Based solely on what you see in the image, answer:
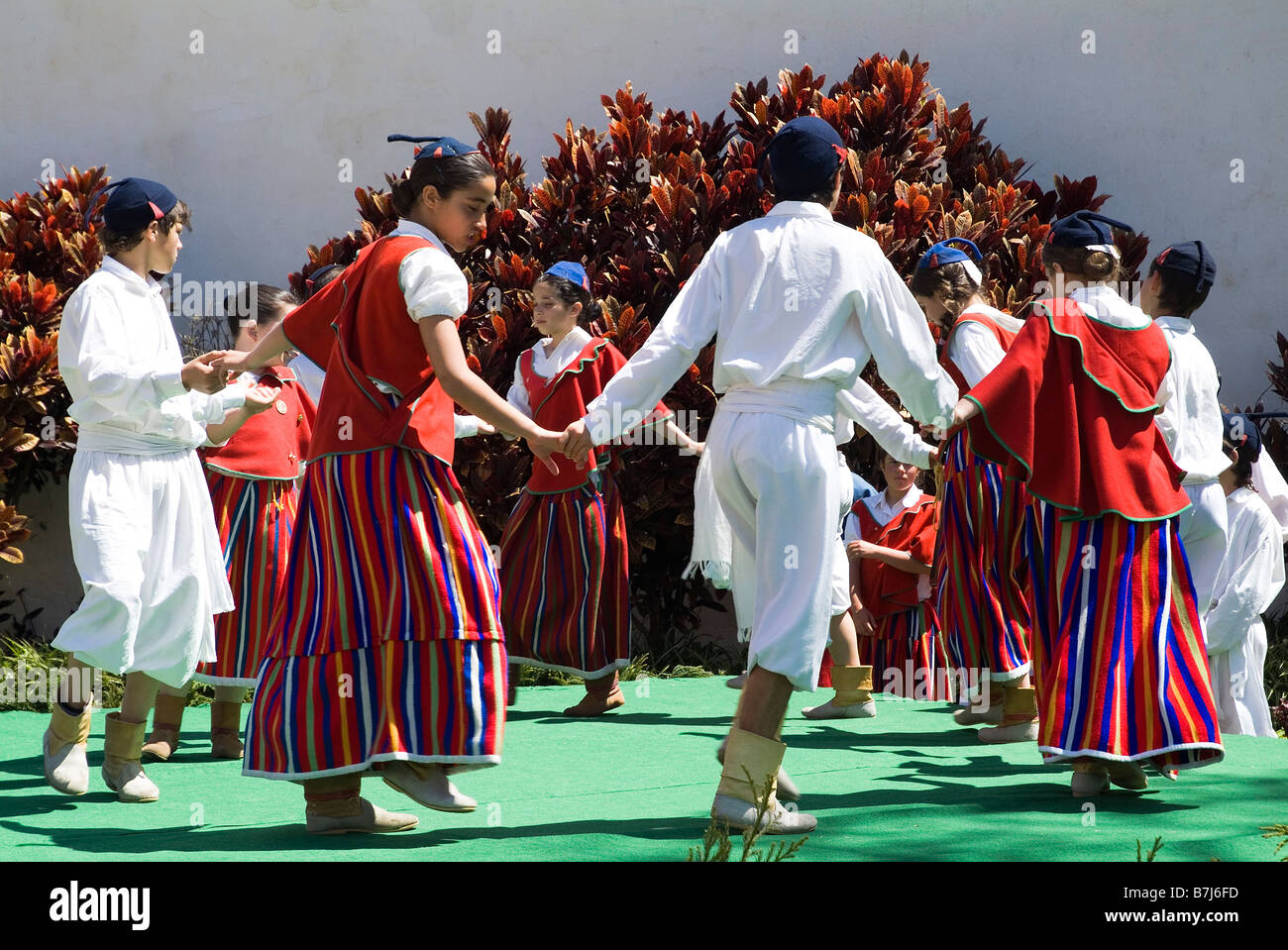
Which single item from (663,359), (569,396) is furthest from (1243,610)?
(663,359)

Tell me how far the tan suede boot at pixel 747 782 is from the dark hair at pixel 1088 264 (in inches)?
72.2

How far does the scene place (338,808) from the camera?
3686 mm

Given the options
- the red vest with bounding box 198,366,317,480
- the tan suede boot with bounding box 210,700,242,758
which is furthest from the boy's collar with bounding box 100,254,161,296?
the tan suede boot with bounding box 210,700,242,758

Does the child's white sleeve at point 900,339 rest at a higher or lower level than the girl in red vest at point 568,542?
higher

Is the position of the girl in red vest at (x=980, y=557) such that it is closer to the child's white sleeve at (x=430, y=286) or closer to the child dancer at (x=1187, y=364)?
the child dancer at (x=1187, y=364)

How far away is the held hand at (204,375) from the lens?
13.3 ft

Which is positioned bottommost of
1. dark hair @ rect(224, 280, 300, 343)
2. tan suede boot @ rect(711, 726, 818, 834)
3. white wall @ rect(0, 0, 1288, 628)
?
tan suede boot @ rect(711, 726, 818, 834)

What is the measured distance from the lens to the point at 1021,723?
550 cm

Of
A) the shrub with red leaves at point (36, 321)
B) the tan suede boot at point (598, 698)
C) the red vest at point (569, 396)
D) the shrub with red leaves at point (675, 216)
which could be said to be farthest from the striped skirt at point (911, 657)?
the shrub with red leaves at point (36, 321)

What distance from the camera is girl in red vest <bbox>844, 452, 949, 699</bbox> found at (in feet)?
22.1

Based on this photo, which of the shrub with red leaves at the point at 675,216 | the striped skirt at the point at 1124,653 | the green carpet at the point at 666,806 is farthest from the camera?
the shrub with red leaves at the point at 675,216

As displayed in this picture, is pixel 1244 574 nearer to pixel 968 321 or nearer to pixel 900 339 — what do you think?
pixel 968 321

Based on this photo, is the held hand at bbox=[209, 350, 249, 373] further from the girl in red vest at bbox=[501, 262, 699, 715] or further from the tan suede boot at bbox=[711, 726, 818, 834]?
the girl in red vest at bbox=[501, 262, 699, 715]

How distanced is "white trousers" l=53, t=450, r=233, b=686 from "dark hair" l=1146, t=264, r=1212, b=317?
3377 millimetres
